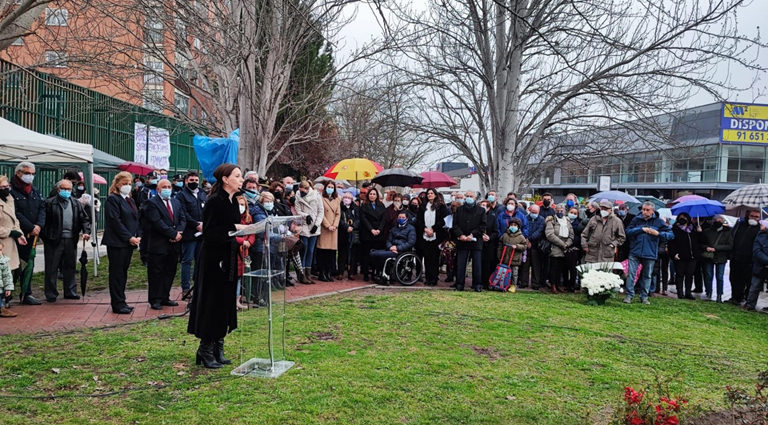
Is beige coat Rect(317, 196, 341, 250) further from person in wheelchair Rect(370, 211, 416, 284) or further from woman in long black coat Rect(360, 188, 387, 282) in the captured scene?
person in wheelchair Rect(370, 211, 416, 284)

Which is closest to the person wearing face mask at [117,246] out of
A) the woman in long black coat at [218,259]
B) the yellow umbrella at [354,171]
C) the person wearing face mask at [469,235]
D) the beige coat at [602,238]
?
the woman in long black coat at [218,259]

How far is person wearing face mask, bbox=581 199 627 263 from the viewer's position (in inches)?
451

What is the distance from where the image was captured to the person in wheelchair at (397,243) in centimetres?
1200

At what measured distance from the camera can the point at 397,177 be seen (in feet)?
48.2

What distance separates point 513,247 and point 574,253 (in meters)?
1.47

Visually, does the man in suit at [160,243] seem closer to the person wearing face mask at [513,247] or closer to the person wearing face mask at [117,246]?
the person wearing face mask at [117,246]

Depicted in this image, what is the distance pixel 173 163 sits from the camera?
87.5ft

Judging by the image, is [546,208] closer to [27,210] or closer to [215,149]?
[215,149]

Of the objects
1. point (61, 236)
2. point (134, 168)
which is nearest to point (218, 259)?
point (61, 236)

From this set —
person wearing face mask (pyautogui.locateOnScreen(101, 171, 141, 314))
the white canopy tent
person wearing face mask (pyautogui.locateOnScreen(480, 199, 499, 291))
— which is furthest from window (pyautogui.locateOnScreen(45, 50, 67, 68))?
person wearing face mask (pyautogui.locateOnScreen(480, 199, 499, 291))

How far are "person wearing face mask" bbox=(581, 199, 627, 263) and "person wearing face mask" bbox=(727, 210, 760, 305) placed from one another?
2.48m

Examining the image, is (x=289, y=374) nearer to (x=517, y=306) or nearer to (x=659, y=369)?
(x=659, y=369)

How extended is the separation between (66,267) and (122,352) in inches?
151

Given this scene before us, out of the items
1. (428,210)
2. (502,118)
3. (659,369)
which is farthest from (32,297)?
(502,118)
